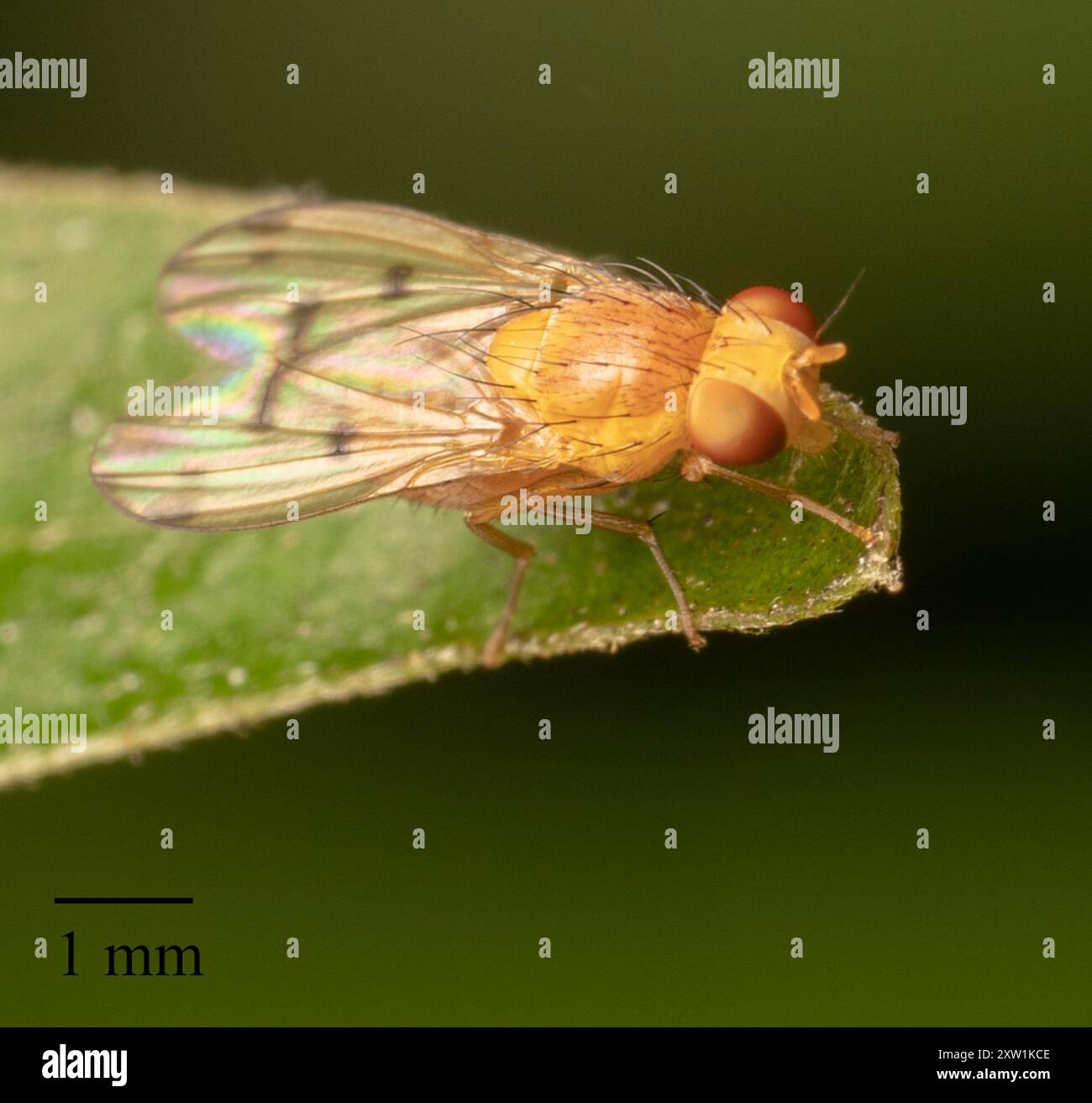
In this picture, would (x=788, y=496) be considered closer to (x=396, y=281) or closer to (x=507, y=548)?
(x=507, y=548)

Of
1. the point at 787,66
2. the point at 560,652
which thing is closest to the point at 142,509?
the point at 560,652

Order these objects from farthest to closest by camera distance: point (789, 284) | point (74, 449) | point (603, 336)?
point (789, 284) → point (74, 449) → point (603, 336)

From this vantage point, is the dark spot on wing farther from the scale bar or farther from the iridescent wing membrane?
the scale bar

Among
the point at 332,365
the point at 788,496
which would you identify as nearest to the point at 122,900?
the point at 332,365

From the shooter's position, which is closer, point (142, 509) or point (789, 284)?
point (142, 509)

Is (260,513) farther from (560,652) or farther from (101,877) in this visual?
(101,877)

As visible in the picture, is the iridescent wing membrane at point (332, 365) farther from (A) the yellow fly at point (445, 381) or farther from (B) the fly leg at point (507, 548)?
(B) the fly leg at point (507, 548)

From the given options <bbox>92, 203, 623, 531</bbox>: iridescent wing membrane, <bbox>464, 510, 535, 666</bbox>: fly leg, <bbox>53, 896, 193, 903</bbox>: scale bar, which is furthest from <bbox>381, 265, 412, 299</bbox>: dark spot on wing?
<bbox>53, 896, 193, 903</bbox>: scale bar
